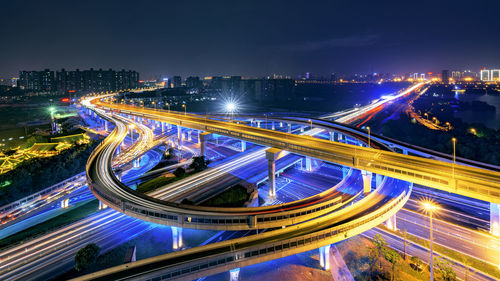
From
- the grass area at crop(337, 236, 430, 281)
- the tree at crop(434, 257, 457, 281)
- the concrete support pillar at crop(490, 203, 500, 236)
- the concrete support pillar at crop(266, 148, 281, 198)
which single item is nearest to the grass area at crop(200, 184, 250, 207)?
the concrete support pillar at crop(266, 148, 281, 198)

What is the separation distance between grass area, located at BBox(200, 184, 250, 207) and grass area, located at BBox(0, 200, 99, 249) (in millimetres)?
11992

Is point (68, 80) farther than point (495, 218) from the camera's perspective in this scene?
Yes

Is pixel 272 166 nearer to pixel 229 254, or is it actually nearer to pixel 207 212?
pixel 207 212

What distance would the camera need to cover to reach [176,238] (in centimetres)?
2075

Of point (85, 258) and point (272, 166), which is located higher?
point (272, 166)

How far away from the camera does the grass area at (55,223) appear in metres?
22.8

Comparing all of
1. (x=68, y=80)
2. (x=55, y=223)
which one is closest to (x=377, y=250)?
(x=55, y=223)

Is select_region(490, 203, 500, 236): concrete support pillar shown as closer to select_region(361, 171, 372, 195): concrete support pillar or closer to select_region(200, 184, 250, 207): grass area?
select_region(361, 171, 372, 195): concrete support pillar

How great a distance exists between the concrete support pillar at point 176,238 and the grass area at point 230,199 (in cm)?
606

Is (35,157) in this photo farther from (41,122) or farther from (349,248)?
(41,122)

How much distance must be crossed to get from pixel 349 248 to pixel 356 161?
7.93 meters

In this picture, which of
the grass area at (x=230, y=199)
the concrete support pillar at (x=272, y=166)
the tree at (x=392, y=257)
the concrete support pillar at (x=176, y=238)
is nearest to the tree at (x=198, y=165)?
the grass area at (x=230, y=199)

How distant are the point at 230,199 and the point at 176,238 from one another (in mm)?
7930

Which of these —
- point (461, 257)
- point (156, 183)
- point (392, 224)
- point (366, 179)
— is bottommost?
point (461, 257)
